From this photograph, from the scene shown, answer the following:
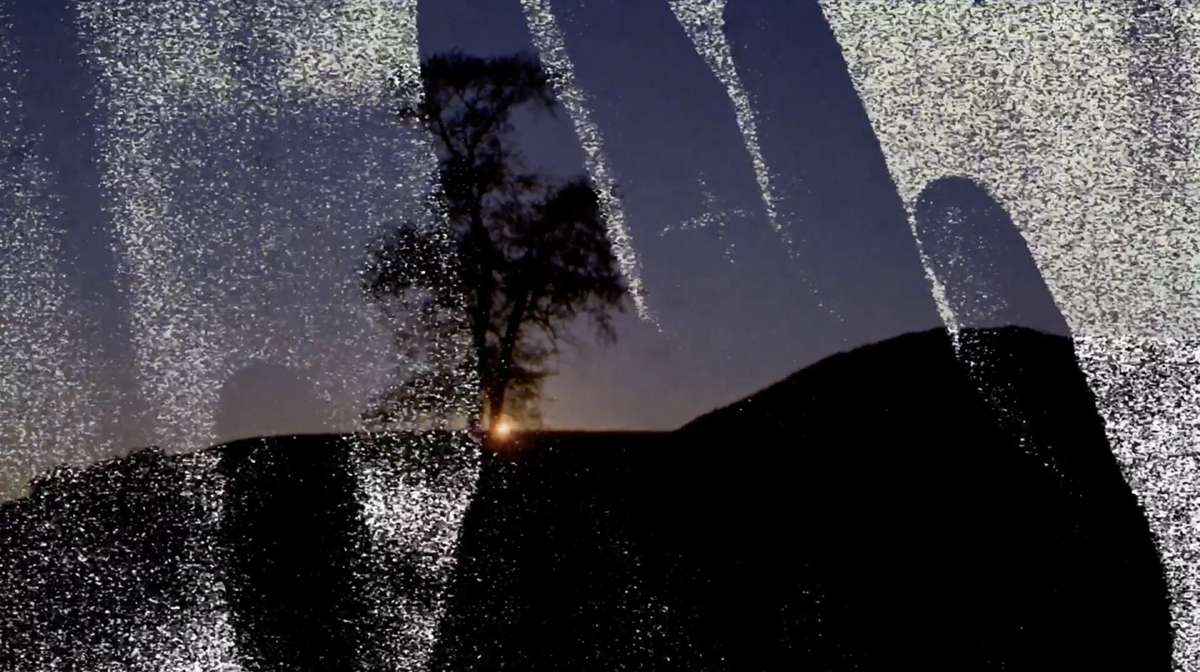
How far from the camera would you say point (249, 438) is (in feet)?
2.82

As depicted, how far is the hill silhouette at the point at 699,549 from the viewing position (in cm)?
84

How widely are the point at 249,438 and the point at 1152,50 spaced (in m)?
0.93

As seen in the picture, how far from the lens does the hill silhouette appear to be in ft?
2.74

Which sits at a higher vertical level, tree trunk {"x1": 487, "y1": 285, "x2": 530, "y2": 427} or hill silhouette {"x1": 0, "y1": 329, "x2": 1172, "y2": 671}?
tree trunk {"x1": 487, "y1": 285, "x2": 530, "y2": 427}

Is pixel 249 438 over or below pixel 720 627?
over

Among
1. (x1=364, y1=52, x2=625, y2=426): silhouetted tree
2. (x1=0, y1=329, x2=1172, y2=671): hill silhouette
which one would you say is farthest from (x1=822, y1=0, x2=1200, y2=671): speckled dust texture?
(x1=364, y1=52, x2=625, y2=426): silhouetted tree

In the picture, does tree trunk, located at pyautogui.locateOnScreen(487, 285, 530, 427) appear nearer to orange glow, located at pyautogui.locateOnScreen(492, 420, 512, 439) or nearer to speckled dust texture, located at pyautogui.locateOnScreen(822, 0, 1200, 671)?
orange glow, located at pyautogui.locateOnScreen(492, 420, 512, 439)

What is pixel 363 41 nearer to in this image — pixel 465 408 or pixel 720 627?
pixel 465 408

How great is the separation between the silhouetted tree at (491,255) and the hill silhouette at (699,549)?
75mm

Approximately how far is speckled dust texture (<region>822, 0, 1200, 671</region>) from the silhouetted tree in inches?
11.8

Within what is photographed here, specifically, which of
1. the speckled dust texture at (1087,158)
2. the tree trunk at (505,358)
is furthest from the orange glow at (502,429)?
the speckled dust texture at (1087,158)

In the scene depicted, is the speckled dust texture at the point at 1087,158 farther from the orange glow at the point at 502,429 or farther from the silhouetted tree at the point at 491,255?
the orange glow at the point at 502,429

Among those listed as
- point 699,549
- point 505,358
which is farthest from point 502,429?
point 699,549

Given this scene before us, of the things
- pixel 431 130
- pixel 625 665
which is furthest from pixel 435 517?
pixel 431 130
